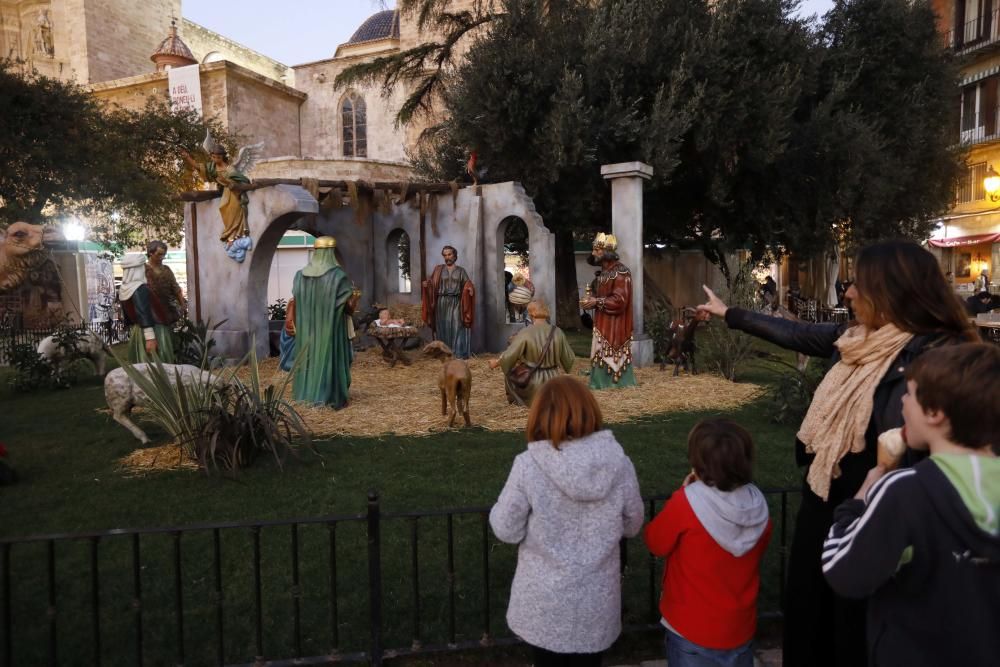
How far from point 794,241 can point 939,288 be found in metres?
15.9

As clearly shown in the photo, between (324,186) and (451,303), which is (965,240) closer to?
(451,303)

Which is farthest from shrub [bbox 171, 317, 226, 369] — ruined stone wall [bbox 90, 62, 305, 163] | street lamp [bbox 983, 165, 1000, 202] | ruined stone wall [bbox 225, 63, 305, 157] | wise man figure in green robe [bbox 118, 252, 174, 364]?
street lamp [bbox 983, 165, 1000, 202]

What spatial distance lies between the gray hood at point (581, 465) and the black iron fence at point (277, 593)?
0.71 m

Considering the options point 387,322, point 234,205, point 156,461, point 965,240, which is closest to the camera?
point 156,461

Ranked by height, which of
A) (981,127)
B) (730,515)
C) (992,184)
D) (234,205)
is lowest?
(730,515)

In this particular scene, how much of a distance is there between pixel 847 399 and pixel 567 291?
1693cm

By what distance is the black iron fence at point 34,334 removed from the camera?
1284cm

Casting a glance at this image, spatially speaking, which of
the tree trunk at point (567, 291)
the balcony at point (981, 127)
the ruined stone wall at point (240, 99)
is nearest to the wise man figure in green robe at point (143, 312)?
the tree trunk at point (567, 291)

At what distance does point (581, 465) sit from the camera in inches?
89.5

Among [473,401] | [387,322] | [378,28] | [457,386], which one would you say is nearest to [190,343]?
[387,322]

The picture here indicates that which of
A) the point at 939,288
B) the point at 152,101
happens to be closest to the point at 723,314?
the point at 939,288

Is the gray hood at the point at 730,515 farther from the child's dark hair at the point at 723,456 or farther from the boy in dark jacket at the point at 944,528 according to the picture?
the boy in dark jacket at the point at 944,528

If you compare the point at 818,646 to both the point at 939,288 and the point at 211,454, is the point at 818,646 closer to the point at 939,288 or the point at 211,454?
the point at 939,288

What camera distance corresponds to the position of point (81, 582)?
13.0 ft
